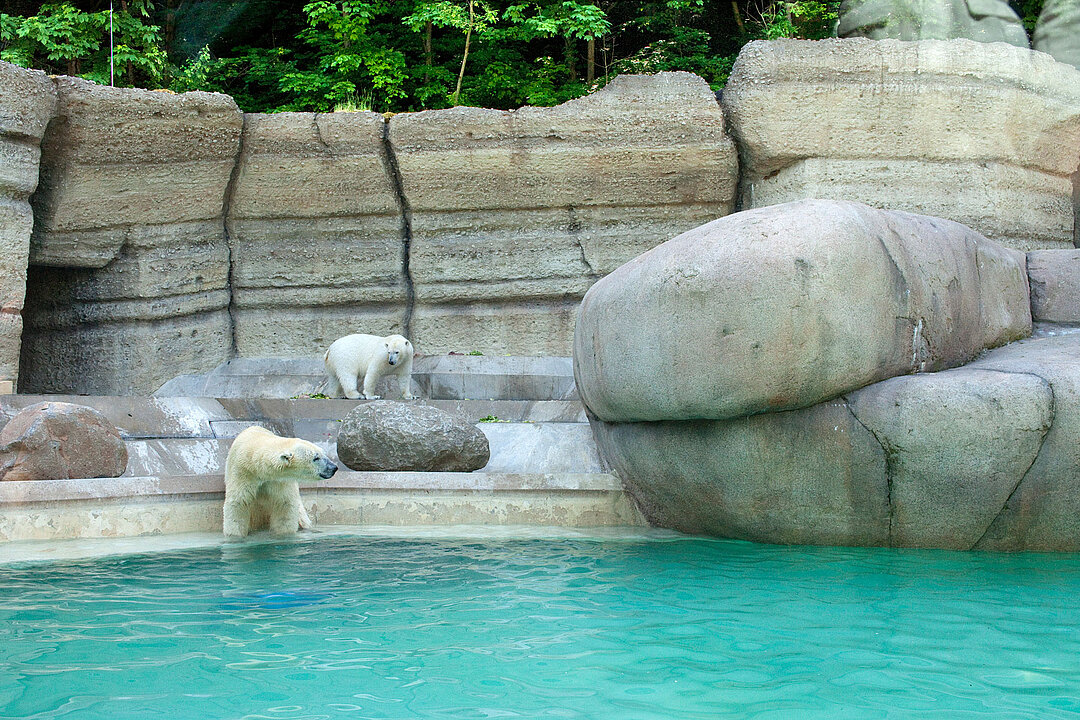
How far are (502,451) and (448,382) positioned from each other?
2.40 meters

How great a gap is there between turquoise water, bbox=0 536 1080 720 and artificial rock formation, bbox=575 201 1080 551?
0.98 ft

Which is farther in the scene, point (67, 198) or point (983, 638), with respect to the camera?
point (67, 198)

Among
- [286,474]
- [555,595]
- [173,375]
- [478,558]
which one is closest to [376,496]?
[286,474]

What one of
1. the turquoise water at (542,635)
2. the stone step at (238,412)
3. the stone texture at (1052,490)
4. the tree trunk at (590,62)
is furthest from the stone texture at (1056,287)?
the tree trunk at (590,62)

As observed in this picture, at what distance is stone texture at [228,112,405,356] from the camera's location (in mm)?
9586

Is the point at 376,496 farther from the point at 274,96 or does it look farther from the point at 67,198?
the point at 274,96

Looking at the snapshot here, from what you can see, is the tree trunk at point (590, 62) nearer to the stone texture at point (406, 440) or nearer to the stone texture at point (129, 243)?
the stone texture at point (129, 243)

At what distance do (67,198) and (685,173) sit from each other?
18.6 feet

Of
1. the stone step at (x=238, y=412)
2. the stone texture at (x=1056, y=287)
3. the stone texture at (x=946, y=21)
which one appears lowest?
the stone step at (x=238, y=412)

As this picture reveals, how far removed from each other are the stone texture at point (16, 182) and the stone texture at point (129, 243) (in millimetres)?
347

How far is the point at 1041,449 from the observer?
4758 millimetres

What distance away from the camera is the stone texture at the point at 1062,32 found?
984cm

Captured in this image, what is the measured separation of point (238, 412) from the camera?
7.59 meters

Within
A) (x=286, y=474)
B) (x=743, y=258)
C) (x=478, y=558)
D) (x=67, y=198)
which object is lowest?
(x=478, y=558)
